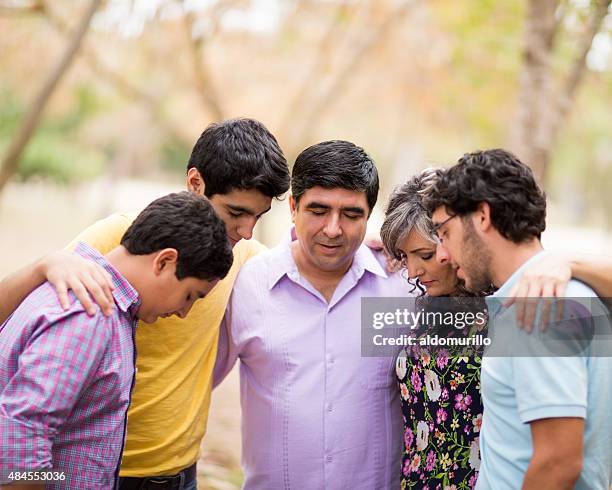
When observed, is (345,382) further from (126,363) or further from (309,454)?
(126,363)

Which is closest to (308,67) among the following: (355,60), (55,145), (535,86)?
(355,60)

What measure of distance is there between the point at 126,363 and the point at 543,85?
4.73 metres

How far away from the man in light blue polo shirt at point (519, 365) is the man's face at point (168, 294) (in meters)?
0.78

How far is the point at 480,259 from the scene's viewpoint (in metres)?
2.18

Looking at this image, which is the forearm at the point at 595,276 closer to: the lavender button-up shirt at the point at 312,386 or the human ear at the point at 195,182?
the lavender button-up shirt at the point at 312,386

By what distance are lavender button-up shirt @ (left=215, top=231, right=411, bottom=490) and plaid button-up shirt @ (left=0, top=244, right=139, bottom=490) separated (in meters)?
0.77

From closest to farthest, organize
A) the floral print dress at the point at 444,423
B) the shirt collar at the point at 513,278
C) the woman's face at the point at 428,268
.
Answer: the shirt collar at the point at 513,278 < the floral print dress at the point at 444,423 < the woman's face at the point at 428,268

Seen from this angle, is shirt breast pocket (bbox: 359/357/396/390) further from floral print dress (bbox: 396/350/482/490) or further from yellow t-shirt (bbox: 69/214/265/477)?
yellow t-shirt (bbox: 69/214/265/477)

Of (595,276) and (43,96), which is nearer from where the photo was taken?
(595,276)

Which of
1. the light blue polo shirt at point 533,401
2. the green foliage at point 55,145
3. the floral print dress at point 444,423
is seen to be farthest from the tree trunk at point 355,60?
the green foliage at point 55,145

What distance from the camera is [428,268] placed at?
2789 mm

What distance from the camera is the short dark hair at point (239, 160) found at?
2832 millimetres

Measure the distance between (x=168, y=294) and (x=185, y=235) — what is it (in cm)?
19

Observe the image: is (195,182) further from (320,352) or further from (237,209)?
(320,352)
